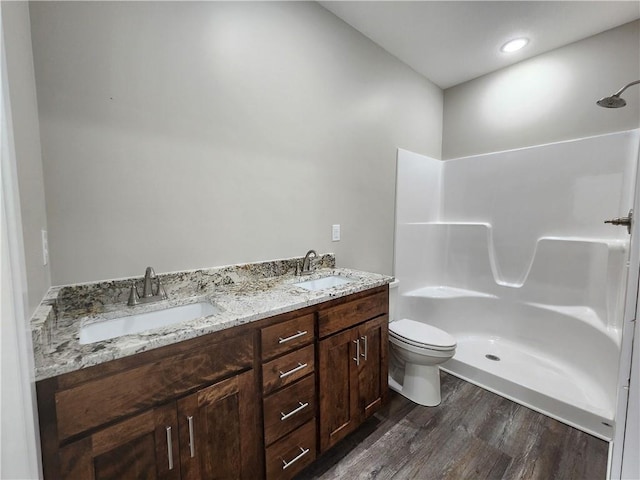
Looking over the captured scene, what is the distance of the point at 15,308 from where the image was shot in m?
0.51

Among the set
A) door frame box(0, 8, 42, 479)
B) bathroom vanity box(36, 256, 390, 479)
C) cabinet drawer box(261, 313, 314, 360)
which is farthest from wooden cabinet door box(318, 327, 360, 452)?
door frame box(0, 8, 42, 479)

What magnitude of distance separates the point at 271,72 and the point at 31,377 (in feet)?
5.50

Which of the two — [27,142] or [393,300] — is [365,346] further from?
[27,142]

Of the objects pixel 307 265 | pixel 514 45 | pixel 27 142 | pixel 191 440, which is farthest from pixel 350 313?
pixel 514 45

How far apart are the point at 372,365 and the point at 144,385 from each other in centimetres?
117

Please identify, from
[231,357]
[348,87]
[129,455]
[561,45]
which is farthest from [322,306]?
[561,45]

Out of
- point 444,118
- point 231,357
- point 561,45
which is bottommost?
point 231,357

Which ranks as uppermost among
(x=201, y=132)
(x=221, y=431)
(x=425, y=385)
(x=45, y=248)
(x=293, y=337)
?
(x=201, y=132)

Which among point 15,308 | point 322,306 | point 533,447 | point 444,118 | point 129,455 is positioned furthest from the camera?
point 444,118

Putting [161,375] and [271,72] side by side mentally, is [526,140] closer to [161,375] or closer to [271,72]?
[271,72]

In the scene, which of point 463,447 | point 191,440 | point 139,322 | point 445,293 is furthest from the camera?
point 445,293

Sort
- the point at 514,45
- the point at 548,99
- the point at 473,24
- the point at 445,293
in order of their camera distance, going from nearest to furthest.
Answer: the point at 473,24, the point at 514,45, the point at 548,99, the point at 445,293

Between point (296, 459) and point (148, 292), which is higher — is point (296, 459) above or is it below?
below

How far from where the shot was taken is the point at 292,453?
1.21m
